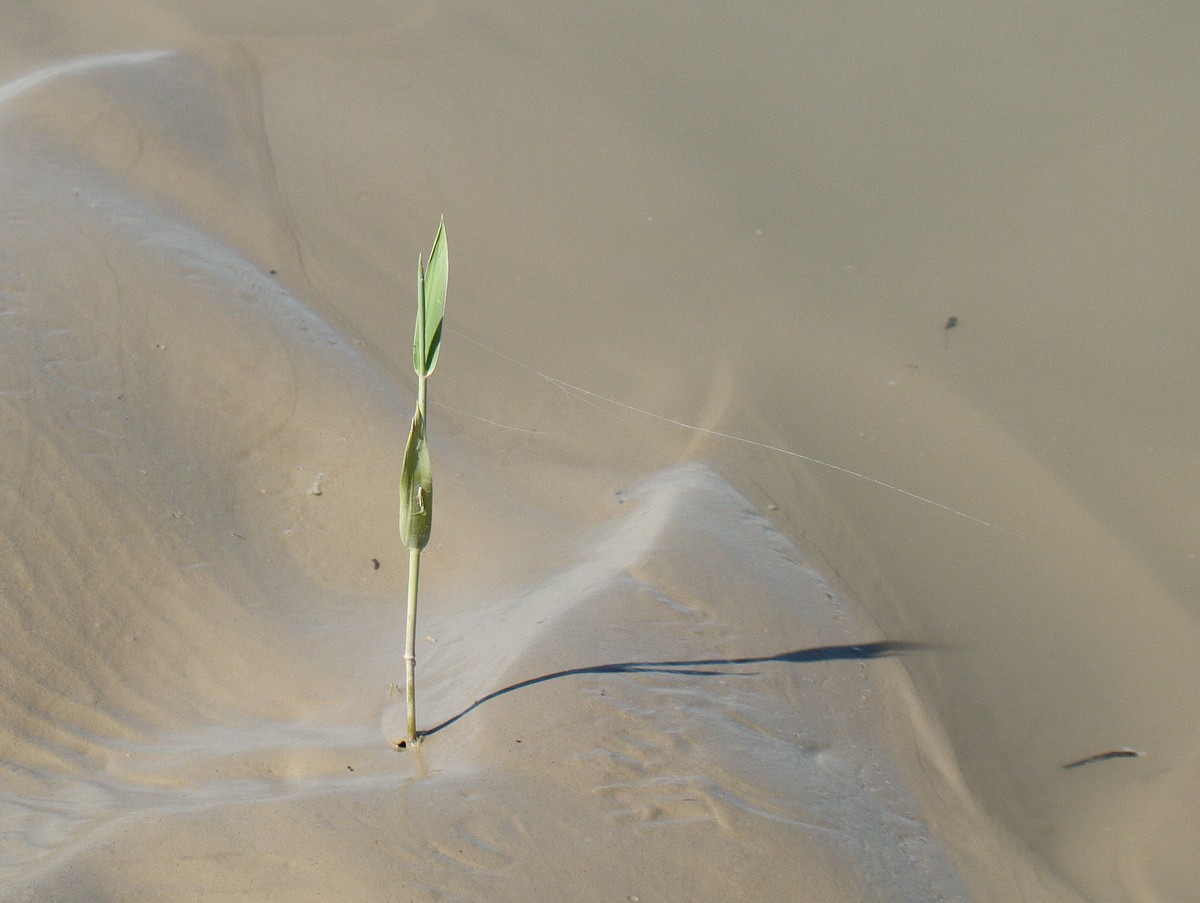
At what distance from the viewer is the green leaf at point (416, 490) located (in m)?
1.87

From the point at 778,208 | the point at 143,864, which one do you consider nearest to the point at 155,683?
the point at 143,864

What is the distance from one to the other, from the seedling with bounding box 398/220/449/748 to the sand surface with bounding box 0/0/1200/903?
426mm

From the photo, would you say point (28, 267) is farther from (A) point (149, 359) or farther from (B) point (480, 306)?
(B) point (480, 306)

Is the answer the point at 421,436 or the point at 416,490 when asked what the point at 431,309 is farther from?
the point at 416,490

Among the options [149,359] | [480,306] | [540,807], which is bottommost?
[480,306]

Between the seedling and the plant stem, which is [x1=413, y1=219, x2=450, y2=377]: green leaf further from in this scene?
the plant stem

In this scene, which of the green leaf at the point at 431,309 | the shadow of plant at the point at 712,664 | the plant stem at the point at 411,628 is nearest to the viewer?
the green leaf at the point at 431,309

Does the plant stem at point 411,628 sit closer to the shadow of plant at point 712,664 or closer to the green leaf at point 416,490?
the green leaf at point 416,490

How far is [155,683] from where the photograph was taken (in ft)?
8.27

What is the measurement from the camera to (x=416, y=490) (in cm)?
191

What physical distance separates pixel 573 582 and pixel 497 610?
0.23m

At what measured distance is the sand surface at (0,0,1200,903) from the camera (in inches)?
84.4

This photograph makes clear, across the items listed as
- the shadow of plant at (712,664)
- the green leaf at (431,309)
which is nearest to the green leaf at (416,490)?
the green leaf at (431,309)

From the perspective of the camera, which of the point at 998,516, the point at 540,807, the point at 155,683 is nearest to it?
the point at 540,807
